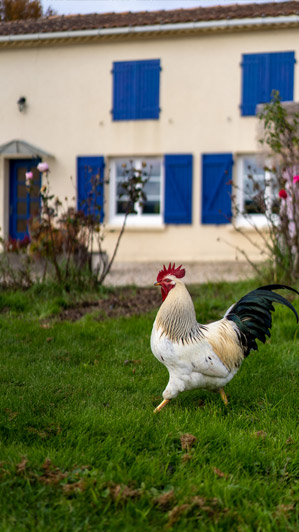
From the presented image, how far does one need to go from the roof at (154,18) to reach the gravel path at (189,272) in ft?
18.4

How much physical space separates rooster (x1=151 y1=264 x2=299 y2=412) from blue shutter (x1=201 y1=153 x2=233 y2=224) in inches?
426

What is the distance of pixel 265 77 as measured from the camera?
1438 centimetres

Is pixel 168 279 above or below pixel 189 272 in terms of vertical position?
above

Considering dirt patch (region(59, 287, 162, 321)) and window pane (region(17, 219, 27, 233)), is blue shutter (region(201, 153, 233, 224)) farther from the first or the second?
dirt patch (region(59, 287, 162, 321))

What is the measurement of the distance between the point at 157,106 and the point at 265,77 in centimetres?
270

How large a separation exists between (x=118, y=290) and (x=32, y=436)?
5316 mm

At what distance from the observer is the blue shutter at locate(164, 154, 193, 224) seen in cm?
1503

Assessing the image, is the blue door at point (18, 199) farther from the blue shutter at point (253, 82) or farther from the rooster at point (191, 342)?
the rooster at point (191, 342)

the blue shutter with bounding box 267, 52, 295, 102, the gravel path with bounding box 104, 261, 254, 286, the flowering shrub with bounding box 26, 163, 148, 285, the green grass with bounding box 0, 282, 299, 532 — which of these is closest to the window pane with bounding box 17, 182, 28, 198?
the gravel path with bounding box 104, 261, 254, 286

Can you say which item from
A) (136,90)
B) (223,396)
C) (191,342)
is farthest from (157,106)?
(191,342)

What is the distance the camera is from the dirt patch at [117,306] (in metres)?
7.00

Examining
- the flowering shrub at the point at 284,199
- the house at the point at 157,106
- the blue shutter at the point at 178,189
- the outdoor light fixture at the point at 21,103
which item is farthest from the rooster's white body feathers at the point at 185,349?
the outdoor light fixture at the point at 21,103

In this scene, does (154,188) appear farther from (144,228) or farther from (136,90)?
(136,90)

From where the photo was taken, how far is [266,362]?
512cm
